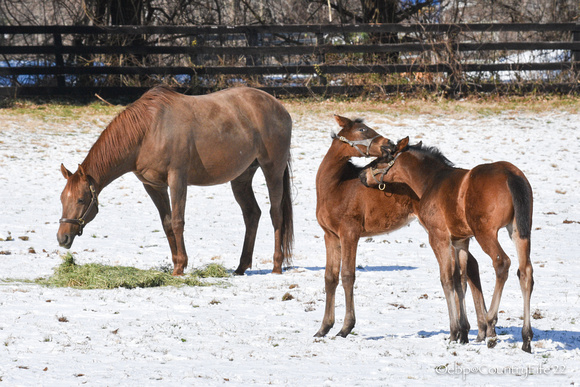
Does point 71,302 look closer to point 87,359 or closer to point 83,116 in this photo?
point 87,359

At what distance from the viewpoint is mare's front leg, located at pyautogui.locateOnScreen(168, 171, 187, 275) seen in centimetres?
770

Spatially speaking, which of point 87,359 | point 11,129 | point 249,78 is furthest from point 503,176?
point 249,78

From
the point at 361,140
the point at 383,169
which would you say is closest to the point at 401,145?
the point at 383,169

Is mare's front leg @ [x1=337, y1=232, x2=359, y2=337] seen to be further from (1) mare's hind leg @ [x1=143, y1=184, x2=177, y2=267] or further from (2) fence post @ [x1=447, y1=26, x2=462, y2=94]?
(2) fence post @ [x1=447, y1=26, x2=462, y2=94]

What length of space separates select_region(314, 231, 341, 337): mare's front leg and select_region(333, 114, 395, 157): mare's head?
2.35 ft

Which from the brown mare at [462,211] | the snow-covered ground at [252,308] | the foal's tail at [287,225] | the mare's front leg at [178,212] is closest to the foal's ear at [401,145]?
the brown mare at [462,211]

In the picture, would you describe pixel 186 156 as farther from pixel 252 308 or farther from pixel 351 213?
pixel 351 213

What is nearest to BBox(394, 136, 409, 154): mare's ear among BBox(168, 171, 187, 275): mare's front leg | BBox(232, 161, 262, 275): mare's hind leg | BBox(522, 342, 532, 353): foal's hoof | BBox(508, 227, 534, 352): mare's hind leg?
BBox(508, 227, 534, 352): mare's hind leg

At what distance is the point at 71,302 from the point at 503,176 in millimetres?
3836

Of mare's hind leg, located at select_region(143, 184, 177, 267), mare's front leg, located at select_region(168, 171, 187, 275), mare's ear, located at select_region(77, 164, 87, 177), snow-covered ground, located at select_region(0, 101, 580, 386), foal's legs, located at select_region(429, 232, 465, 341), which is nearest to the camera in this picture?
snow-covered ground, located at select_region(0, 101, 580, 386)

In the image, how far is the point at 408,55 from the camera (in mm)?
20031

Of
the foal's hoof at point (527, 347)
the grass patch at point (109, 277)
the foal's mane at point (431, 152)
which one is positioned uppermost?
the foal's mane at point (431, 152)

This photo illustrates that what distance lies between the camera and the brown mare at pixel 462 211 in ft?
15.9

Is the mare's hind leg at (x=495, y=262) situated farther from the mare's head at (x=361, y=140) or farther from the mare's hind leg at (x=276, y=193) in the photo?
the mare's hind leg at (x=276, y=193)
